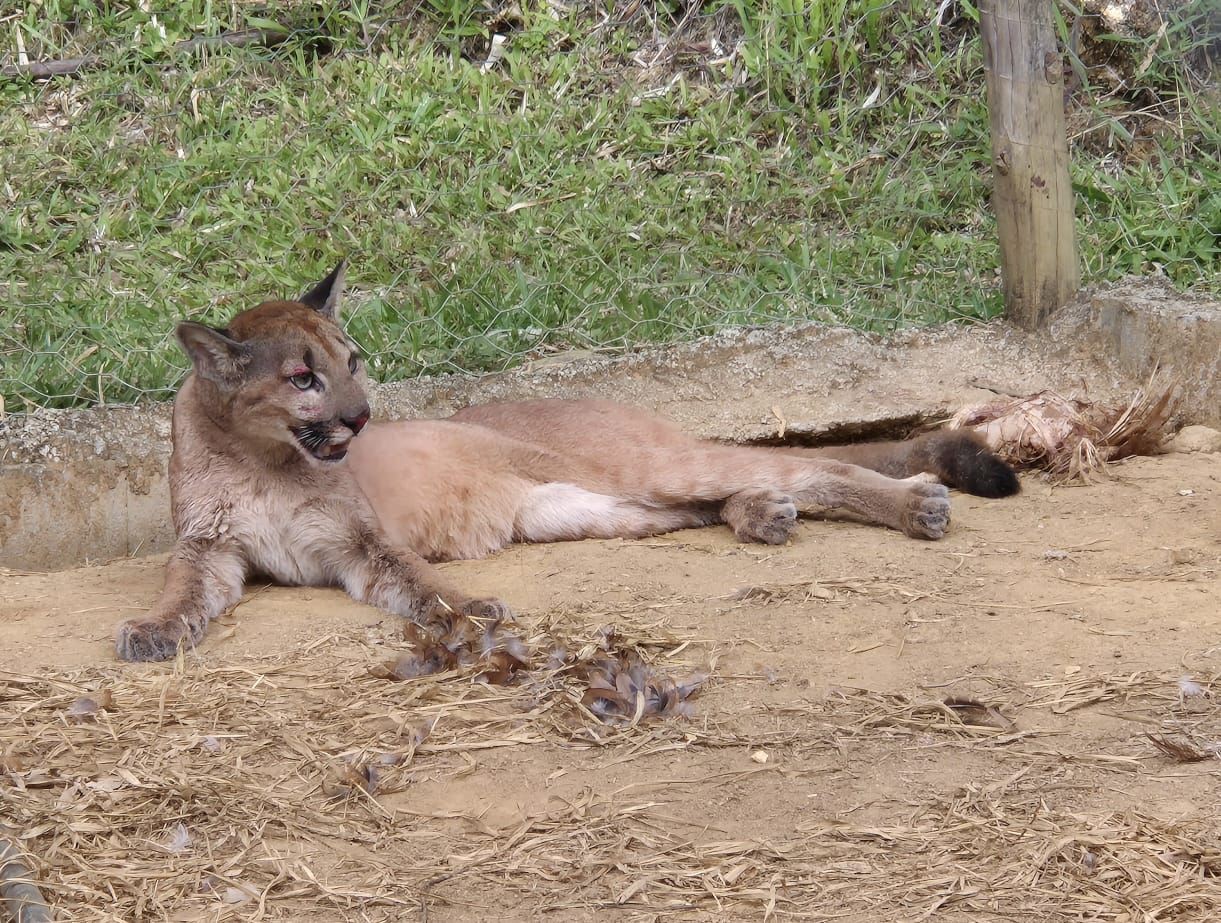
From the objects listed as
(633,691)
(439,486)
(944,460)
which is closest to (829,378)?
(944,460)

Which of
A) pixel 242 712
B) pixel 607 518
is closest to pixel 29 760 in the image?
pixel 242 712

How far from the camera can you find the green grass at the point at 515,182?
6.24 metres

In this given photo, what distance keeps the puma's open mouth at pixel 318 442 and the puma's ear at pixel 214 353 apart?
10.3 inches

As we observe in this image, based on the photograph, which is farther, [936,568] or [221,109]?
[221,109]

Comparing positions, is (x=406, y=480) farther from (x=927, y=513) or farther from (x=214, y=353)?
(x=927, y=513)

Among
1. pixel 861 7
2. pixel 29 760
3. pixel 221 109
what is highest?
pixel 861 7

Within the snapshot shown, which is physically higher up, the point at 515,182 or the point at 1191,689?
the point at 515,182

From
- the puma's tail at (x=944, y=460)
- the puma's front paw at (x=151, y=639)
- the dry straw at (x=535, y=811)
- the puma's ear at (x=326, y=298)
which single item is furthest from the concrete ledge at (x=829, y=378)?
the dry straw at (x=535, y=811)

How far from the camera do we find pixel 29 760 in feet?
10.3

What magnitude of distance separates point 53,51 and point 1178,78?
6571 mm

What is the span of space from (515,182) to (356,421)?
352cm

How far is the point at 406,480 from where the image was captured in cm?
482

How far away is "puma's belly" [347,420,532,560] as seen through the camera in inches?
188

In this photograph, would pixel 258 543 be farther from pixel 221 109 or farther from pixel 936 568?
pixel 221 109
